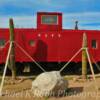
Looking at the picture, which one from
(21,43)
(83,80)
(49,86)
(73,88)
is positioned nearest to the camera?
(49,86)

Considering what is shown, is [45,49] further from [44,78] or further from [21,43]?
[44,78]

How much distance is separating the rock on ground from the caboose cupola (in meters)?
11.3

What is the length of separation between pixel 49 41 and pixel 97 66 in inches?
136

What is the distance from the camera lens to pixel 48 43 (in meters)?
27.5

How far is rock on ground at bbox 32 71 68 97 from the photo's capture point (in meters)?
16.6

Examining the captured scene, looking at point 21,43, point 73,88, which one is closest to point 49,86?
point 73,88

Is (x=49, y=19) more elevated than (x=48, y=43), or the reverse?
(x=49, y=19)

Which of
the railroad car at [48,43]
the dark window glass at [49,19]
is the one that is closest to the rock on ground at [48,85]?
the railroad car at [48,43]

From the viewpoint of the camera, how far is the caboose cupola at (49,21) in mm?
28125

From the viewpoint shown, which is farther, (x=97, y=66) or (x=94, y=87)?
(x=97, y=66)

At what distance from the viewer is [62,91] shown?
676 inches

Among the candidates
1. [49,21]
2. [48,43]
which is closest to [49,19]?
[49,21]

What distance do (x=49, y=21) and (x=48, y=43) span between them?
6.00 ft

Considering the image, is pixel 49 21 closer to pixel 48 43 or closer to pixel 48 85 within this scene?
pixel 48 43
